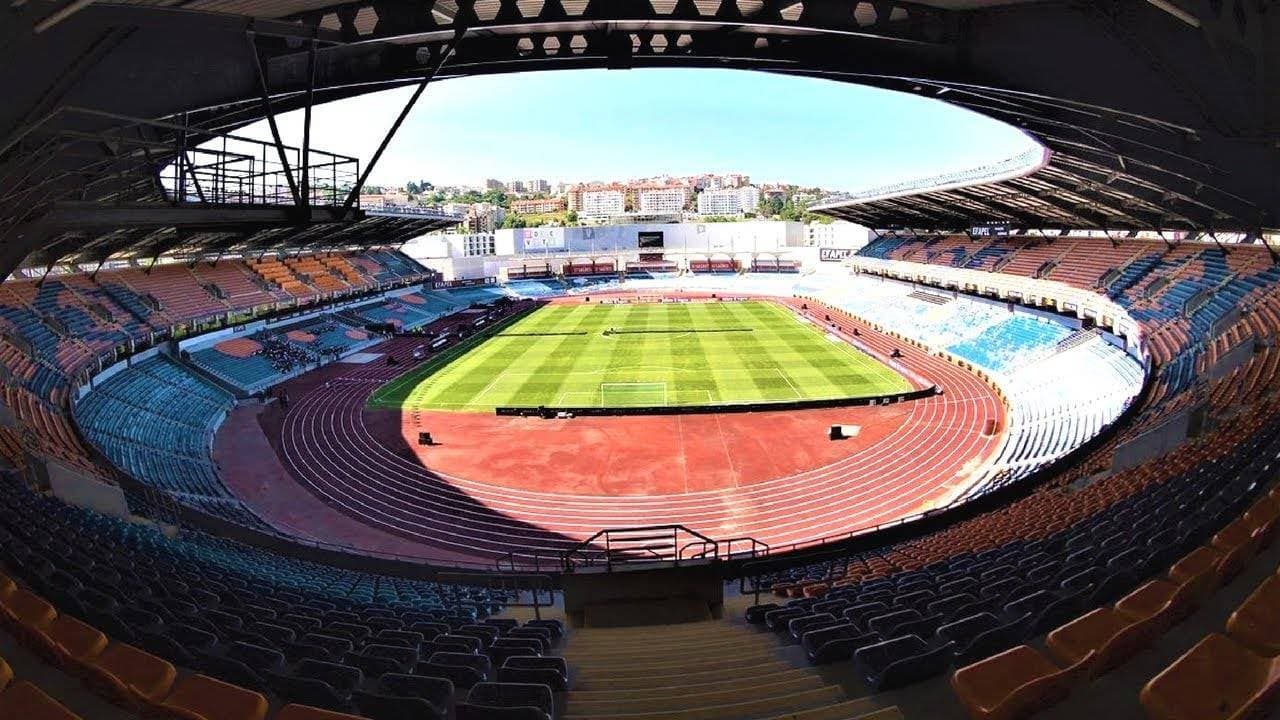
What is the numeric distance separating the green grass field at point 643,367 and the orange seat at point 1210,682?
28.7 meters

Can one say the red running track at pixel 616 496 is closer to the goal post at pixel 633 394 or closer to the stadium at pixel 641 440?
the stadium at pixel 641 440

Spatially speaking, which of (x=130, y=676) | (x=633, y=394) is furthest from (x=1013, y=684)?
(x=633, y=394)

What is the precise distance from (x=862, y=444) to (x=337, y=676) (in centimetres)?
2428

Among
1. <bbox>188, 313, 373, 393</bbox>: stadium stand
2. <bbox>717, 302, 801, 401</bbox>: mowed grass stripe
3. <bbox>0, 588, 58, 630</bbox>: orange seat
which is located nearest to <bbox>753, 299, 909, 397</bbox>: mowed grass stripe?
<bbox>717, 302, 801, 401</bbox>: mowed grass stripe

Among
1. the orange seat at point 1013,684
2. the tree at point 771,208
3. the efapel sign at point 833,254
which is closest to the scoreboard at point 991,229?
the efapel sign at point 833,254

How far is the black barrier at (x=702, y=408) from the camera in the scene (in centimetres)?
3084

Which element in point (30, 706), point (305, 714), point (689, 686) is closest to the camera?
point (30, 706)

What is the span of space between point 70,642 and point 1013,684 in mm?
6381

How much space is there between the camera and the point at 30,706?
3.20 metres

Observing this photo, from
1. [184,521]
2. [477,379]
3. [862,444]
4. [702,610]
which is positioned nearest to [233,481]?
[184,521]

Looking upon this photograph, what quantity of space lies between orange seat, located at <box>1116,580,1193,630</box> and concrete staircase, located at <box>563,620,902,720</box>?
1.85 meters

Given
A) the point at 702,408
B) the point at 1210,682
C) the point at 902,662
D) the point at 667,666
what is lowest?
the point at 702,408

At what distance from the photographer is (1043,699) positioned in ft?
11.3

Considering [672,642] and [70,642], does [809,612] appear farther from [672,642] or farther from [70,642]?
[70,642]
